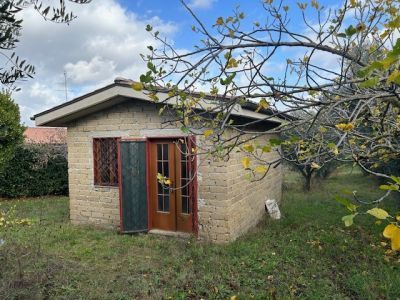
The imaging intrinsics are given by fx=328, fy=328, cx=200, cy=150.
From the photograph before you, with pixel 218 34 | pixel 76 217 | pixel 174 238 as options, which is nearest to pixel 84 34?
pixel 218 34

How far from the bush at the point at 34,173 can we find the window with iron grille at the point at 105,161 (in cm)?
603

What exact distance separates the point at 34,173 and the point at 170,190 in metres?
8.48

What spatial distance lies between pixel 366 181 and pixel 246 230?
33.5ft

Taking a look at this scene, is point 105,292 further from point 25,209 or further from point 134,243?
point 25,209

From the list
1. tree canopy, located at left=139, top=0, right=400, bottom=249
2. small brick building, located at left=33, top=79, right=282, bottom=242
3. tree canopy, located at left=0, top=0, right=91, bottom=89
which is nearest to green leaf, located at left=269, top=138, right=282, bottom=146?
tree canopy, located at left=139, top=0, right=400, bottom=249

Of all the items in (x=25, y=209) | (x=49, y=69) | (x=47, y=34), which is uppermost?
(x=47, y=34)

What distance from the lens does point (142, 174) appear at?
730cm

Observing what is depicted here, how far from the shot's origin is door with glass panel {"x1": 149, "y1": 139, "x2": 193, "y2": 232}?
23.2 ft

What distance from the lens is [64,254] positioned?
5.93 metres

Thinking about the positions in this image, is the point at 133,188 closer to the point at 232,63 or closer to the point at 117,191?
the point at 117,191

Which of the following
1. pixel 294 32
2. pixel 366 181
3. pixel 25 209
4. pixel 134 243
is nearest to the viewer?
pixel 294 32

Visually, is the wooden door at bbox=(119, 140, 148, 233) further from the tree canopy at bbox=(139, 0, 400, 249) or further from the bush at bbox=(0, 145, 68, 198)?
the bush at bbox=(0, 145, 68, 198)

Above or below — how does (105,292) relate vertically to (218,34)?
below

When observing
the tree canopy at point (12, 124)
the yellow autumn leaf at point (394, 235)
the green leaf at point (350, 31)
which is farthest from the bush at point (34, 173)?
the yellow autumn leaf at point (394, 235)
